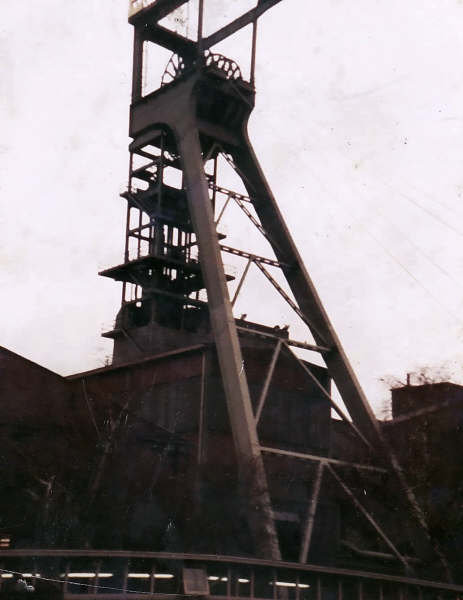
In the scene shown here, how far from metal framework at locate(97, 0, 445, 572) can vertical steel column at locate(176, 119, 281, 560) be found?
0.10 feet

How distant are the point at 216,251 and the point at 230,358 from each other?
3.40 meters

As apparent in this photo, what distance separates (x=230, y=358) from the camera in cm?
2188

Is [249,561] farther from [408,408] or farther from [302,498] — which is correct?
[408,408]

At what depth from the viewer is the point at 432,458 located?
87.3 ft

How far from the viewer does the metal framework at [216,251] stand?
70.6ft

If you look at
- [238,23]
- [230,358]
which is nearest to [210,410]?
[230,358]

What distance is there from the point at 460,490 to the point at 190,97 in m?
14.7

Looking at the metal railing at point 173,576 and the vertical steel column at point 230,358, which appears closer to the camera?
the metal railing at point 173,576

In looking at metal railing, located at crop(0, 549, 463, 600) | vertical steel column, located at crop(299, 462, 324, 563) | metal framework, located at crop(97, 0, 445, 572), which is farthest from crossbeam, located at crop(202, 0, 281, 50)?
metal railing, located at crop(0, 549, 463, 600)

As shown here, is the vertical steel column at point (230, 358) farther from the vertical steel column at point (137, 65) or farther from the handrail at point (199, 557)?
the handrail at point (199, 557)

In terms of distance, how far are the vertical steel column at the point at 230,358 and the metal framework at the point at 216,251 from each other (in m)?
0.03

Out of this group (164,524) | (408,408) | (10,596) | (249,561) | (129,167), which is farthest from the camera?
(408,408)

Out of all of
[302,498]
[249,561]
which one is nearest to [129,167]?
[302,498]

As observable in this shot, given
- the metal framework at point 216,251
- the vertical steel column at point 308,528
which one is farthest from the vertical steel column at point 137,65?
the vertical steel column at point 308,528
